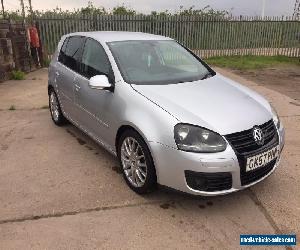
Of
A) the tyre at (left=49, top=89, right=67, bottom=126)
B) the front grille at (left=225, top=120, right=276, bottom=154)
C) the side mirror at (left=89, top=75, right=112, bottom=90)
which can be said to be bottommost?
the tyre at (left=49, top=89, right=67, bottom=126)

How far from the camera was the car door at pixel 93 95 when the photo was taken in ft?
12.6

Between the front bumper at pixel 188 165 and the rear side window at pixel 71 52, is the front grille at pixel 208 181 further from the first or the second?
the rear side window at pixel 71 52

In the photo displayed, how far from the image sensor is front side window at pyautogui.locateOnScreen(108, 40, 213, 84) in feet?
12.5

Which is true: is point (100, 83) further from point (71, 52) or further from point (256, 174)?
point (256, 174)

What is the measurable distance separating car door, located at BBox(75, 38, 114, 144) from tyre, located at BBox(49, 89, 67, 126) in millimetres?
1015

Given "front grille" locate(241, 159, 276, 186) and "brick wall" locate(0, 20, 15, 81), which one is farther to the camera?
"brick wall" locate(0, 20, 15, 81)

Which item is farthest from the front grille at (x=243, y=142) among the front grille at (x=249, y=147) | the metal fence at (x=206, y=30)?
the metal fence at (x=206, y=30)

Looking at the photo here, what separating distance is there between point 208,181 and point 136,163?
2.65 feet

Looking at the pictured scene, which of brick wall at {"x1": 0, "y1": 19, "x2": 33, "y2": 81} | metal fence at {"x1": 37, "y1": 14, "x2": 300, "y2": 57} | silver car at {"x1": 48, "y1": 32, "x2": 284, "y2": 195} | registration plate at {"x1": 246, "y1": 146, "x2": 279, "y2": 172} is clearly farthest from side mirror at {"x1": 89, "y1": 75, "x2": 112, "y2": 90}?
metal fence at {"x1": 37, "y1": 14, "x2": 300, "y2": 57}

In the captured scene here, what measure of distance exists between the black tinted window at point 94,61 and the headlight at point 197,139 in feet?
4.10

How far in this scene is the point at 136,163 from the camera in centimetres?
344

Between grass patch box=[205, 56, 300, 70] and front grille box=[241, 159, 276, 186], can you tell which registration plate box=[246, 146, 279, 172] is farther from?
grass patch box=[205, 56, 300, 70]

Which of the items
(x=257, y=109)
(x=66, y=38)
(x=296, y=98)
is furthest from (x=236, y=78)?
(x=257, y=109)

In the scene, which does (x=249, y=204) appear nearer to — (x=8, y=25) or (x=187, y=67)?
(x=187, y=67)
